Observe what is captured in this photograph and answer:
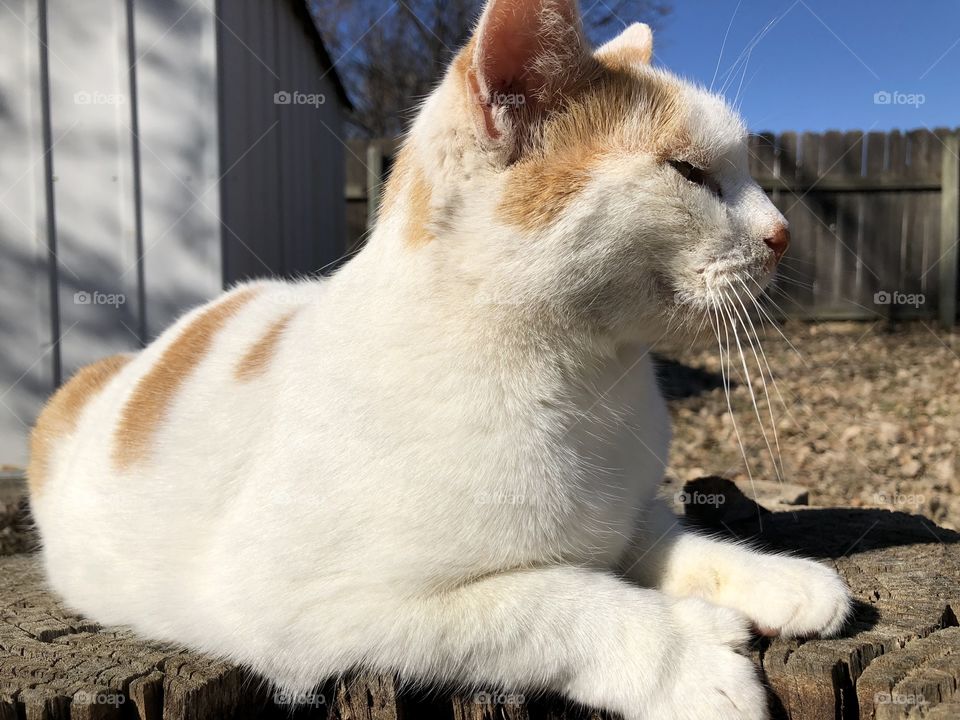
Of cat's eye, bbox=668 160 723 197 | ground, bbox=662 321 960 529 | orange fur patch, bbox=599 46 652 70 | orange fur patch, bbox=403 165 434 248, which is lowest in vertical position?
ground, bbox=662 321 960 529

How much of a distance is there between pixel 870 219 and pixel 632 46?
7378 millimetres

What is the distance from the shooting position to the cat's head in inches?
59.3

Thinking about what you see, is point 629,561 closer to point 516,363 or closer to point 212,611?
point 516,363

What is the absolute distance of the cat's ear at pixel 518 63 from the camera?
1456 mm

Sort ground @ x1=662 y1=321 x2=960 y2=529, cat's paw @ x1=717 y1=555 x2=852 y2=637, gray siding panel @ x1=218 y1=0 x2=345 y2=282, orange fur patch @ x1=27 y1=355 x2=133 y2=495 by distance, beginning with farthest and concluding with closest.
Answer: ground @ x1=662 y1=321 x2=960 y2=529 → gray siding panel @ x1=218 y1=0 x2=345 y2=282 → orange fur patch @ x1=27 y1=355 x2=133 y2=495 → cat's paw @ x1=717 y1=555 x2=852 y2=637

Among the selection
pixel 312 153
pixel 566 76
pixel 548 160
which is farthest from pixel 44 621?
pixel 312 153

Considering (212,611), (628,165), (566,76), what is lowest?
(212,611)

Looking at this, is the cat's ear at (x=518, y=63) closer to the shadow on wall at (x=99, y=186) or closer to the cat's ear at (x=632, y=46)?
the cat's ear at (x=632, y=46)

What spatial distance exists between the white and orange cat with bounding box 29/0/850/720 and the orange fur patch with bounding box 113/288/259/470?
1.05 feet

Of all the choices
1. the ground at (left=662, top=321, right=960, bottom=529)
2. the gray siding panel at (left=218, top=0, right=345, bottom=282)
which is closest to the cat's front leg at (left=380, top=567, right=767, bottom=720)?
the ground at (left=662, top=321, right=960, bottom=529)

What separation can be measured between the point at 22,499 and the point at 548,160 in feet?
9.27

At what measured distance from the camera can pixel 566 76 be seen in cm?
161

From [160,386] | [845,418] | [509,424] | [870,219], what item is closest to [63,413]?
[160,386]

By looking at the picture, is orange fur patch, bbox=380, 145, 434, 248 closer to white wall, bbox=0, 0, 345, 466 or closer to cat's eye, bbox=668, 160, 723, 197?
cat's eye, bbox=668, 160, 723, 197
